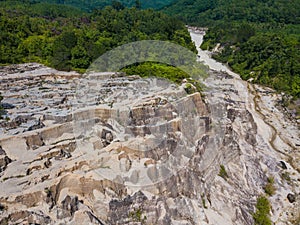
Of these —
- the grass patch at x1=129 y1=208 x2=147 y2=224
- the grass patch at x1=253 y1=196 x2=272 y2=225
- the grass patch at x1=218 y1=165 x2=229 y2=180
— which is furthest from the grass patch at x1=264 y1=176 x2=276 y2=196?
the grass patch at x1=129 y1=208 x2=147 y2=224

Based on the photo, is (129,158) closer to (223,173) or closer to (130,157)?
(130,157)

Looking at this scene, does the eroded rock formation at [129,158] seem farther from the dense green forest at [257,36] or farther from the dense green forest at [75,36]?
the dense green forest at [257,36]

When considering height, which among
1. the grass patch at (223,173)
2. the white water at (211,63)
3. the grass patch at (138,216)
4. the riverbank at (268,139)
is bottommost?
the white water at (211,63)

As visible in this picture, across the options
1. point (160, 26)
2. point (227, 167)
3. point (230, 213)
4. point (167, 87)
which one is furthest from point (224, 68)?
point (230, 213)

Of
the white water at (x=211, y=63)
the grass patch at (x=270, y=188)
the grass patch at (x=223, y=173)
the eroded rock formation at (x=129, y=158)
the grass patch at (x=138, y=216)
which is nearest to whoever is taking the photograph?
the eroded rock formation at (x=129, y=158)

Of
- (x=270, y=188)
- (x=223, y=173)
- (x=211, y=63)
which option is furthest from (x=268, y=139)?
(x=211, y=63)

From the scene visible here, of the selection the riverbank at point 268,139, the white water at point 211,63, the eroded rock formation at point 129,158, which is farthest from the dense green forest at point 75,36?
the riverbank at point 268,139
